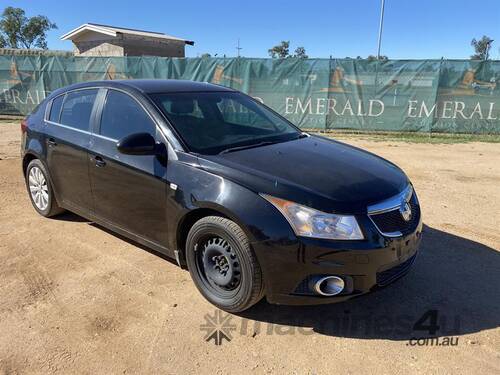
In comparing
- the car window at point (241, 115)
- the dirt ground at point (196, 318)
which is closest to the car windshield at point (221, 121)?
the car window at point (241, 115)

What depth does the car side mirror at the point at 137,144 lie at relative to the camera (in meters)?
3.34

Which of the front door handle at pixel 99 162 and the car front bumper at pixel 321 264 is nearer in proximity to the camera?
the car front bumper at pixel 321 264

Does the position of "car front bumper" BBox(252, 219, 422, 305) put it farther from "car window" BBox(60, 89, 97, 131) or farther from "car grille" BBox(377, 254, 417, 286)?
"car window" BBox(60, 89, 97, 131)

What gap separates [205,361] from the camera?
273cm

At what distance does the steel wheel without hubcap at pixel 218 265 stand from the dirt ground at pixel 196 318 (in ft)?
0.72

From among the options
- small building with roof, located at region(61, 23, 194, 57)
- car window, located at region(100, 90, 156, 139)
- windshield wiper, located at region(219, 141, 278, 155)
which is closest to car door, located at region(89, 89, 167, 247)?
car window, located at region(100, 90, 156, 139)

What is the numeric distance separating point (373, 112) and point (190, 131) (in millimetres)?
10013

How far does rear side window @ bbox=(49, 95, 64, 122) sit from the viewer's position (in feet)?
15.6

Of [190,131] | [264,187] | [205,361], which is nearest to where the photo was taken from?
[205,361]

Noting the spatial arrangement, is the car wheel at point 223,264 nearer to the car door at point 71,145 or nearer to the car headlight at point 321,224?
the car headlight at point 321,224

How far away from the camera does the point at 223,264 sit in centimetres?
318

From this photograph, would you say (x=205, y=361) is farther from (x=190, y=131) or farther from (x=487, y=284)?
(x=487, y=284)

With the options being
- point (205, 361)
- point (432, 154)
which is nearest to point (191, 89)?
point (205, 361)

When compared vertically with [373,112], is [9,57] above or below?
above
